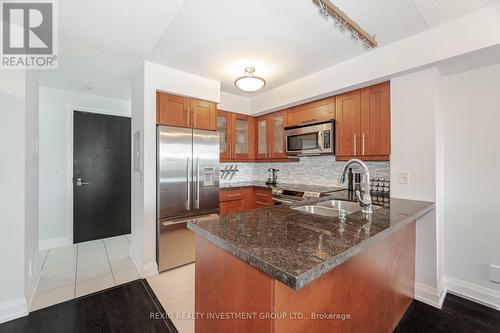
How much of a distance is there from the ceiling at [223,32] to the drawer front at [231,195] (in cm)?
167

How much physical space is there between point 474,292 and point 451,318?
488mm

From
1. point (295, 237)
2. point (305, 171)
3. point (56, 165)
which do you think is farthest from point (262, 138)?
point (56, 165)

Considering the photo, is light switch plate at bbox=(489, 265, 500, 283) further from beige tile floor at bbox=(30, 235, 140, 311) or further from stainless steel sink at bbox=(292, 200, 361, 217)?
beige tile floor at bbox=(30, 235, 140, 311)

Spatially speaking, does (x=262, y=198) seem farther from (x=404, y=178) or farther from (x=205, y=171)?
(x=404, y=178)

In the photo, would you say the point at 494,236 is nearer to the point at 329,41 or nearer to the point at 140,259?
the point at 329,41

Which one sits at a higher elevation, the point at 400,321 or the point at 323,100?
the point at 323,100

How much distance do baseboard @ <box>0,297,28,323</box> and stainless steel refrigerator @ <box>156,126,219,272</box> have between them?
1.11 m

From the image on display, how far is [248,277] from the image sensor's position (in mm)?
918

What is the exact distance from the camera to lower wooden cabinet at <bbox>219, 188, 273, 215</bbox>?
3295mm

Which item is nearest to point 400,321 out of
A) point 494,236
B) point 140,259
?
point 494,236

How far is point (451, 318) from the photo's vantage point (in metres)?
1.85

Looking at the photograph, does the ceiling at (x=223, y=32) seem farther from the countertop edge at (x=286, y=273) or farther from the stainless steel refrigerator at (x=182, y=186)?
the countertop edge at (x=286, y=273)

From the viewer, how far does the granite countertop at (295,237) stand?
0.77 metres

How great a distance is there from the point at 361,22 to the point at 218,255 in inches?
83.9
